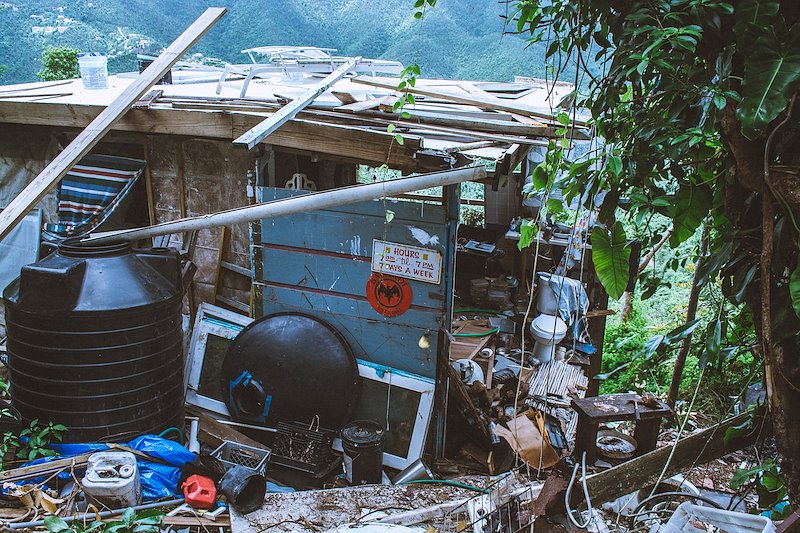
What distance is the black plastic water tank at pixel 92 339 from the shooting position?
518 centimetres

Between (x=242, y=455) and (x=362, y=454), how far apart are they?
3.59ft

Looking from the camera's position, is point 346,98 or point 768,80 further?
point 346,98

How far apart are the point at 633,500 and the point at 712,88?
313 cm

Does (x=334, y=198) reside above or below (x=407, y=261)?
above

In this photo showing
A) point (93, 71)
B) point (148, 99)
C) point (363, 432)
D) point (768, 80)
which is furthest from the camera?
point (93, 71)

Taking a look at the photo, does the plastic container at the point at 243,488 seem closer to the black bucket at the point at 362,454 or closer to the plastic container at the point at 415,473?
the black bucket at the point at 362,454

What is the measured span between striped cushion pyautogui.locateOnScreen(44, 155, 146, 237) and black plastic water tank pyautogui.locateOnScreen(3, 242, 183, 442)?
5.42 ft

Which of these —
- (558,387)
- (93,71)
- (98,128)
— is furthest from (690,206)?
(93,71)

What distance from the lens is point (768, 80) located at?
91.0 inches

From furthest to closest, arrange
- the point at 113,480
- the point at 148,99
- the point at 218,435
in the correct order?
the point at 148,99 → the point at 218,435 → the point at 113,480

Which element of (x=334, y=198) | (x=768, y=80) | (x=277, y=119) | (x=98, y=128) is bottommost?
(x=334, y=198)

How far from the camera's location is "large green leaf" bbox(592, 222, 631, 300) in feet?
10.3

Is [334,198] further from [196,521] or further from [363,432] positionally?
[196,521]

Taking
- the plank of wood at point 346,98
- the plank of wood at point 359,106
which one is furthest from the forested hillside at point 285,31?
the plank of wood at point 359,106
